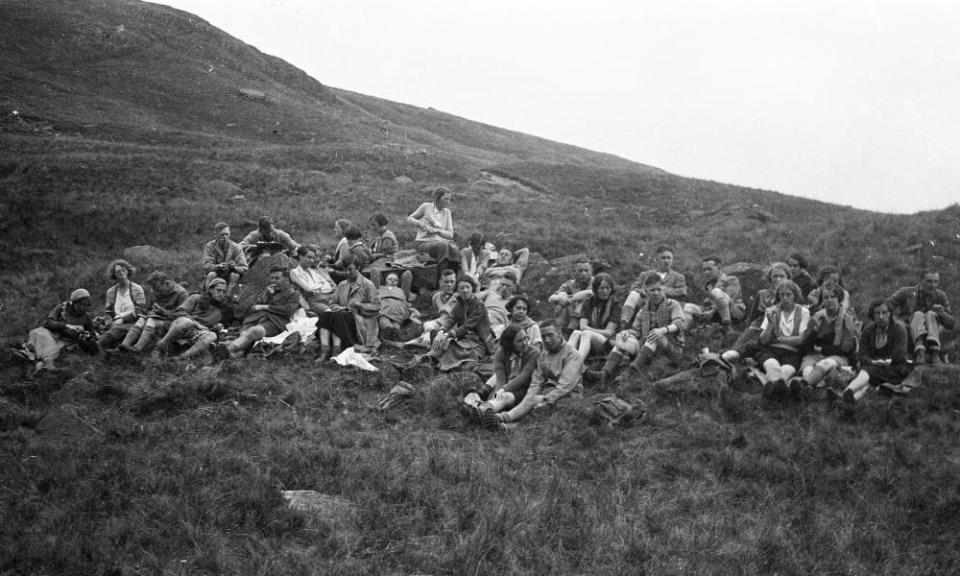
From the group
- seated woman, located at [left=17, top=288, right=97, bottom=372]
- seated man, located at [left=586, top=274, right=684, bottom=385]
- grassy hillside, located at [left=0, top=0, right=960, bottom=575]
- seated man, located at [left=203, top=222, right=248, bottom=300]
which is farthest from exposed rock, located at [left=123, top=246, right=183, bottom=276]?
seated man, located at [left=586, top=274, right=684, bottom=385]

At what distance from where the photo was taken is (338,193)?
2414cm

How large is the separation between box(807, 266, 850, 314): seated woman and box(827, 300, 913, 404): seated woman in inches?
21.4

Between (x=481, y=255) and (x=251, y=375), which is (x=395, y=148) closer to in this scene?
(x=481, y=255)

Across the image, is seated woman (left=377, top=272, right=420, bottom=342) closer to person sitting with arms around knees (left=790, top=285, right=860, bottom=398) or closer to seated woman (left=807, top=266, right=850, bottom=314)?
person sitting with arms around knees (left=790, top=285, right=860, bottom=398)

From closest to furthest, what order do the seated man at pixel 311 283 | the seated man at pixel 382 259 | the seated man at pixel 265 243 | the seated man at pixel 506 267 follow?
the seated man at pixel 311 283 < the seated man at pixel 382 259 < the seated man at pixel 506 267 < the seated man at pixel 265 243

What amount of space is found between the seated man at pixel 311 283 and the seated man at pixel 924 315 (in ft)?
30.9

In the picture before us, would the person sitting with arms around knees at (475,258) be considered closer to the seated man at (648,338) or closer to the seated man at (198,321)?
the seated man at (648,338)

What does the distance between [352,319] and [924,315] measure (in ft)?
28.7

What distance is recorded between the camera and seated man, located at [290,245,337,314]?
1285 centimetres

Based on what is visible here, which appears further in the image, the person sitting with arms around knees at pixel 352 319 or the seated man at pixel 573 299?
the seated man at pixel 573 299

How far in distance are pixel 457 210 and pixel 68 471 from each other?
56.4ft

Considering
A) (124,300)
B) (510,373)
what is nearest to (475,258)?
(510,373)

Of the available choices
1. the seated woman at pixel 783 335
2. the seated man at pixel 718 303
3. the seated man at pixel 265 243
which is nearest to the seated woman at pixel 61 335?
the seated man at pixel 265 243

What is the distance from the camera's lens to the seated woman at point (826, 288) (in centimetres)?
1006
